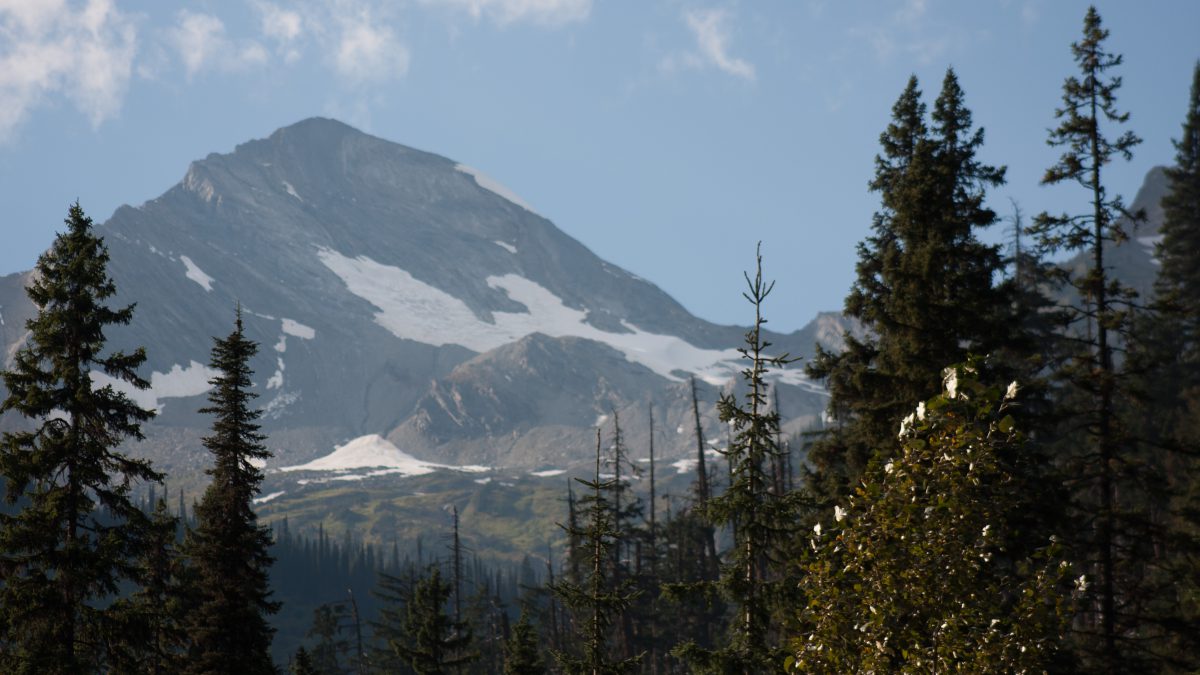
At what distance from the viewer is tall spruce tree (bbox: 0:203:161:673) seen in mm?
21781

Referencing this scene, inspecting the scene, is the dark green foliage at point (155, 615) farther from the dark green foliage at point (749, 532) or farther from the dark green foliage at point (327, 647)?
the dark green foliage at point (327, 647)

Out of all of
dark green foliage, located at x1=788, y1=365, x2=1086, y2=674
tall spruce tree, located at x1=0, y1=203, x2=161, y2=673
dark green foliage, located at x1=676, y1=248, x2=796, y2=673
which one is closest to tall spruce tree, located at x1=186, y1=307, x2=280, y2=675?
tall spruce tree, located at x1=0, y1=203, x2=161, y2=673

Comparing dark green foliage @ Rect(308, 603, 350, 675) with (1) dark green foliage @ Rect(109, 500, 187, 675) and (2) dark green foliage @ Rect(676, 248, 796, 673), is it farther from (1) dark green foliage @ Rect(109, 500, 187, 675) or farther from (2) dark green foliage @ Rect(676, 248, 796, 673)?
(2) dark green foliage @ Rect(676, 248, 796, 673)

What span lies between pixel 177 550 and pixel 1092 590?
84.8 feet

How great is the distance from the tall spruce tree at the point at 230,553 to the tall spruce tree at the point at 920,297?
1538 centimetres

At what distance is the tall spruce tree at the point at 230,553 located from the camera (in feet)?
95.2

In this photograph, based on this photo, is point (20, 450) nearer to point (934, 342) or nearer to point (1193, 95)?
point (934, 342)

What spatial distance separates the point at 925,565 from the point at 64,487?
1840 cm

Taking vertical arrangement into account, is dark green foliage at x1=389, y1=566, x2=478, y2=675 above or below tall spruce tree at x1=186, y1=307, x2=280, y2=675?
below

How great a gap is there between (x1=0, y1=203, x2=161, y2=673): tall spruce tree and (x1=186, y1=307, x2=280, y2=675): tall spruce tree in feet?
18.5

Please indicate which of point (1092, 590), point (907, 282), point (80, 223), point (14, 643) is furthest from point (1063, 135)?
point (14, 643)

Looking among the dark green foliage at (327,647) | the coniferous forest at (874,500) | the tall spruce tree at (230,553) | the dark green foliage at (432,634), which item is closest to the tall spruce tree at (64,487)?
the coniferous forest at (874,500)

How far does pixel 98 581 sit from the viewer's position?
22.7 metres

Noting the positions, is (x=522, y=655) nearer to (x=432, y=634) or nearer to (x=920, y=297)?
(x=432, y=634)
